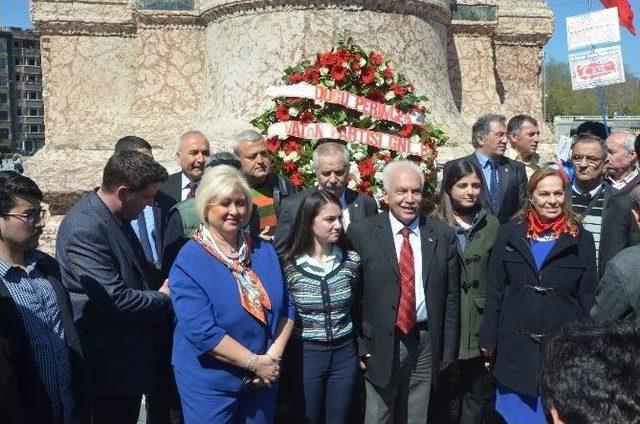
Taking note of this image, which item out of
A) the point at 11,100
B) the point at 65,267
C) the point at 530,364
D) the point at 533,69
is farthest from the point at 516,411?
the point at 11,100

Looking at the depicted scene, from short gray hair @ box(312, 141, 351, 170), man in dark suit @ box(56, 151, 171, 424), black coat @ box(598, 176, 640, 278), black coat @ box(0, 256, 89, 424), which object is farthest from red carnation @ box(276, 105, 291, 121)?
black coat @ box(0, 256, 89, 424)

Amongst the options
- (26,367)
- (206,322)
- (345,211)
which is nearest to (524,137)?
(345,211)

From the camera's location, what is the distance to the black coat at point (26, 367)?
2615 millimetres

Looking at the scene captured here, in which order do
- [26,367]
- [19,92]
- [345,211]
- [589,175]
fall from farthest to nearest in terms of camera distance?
[19,92]
[589,175]
[345,211]
[26,367]

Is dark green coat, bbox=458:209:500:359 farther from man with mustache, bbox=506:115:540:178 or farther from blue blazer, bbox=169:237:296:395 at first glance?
man with mustache, bbox=506:115:540:178

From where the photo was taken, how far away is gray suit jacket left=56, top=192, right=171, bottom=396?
131 inches

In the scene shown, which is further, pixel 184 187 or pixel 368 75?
pixel 368 75

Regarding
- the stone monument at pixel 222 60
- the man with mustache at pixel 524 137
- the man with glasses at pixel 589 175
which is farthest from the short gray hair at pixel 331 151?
the stone monument at pixel 222 60

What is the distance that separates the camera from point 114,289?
Answer: 10.8 feet

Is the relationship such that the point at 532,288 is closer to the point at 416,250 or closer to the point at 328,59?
the point at 416,250

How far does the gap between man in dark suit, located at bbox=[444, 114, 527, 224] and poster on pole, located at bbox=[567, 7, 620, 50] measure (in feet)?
9.51

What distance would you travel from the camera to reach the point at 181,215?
4195 millimetres

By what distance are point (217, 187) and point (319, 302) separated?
0.83 metres

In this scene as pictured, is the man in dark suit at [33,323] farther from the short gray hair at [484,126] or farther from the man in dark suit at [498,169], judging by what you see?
the short gray hair at [484,126]
